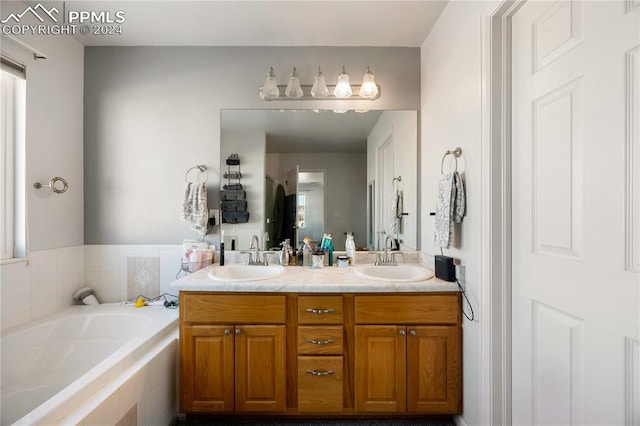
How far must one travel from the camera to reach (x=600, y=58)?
92 cm

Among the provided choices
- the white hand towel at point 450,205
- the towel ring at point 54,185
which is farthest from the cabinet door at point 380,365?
the towel ring at point 54,185

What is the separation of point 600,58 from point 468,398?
5.33 feet

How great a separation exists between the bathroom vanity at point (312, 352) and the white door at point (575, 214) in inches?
16.6

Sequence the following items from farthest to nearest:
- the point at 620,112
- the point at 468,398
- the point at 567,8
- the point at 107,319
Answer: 1. the point at 107,319
2. the point at 468,398
3. the point at 567,8
4. the point at 620,112

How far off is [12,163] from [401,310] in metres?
2.47

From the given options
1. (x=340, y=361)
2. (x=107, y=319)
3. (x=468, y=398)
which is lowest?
(x=468, y=398)

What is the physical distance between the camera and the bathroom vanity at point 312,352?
158cm

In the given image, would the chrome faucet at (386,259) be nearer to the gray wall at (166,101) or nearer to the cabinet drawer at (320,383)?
the cabinet drawer at (320,383)

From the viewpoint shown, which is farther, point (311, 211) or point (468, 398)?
point (311, 211)

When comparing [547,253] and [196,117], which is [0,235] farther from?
[547,253]

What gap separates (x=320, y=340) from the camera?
1.58m

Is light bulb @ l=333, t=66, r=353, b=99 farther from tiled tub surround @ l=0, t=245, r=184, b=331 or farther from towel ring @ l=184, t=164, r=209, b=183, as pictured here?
tiled tub surround @ l=0, t=245, r=184, b=331

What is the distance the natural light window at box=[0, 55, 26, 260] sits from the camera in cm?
167

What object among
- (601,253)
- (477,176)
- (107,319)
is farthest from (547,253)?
(107,319)
